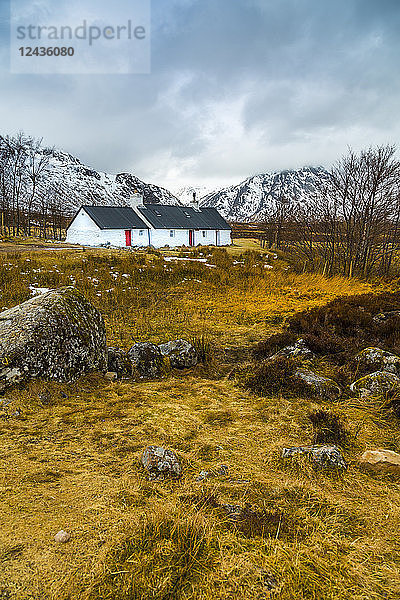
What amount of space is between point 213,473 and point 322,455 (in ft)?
3.93

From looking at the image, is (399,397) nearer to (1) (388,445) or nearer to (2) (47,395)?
(1) (388,445)

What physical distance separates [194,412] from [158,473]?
1714mm

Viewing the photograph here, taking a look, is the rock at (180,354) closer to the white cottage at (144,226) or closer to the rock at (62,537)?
the rock at (62,537)

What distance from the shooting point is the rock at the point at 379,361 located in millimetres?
6016

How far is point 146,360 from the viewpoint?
6.80 meters

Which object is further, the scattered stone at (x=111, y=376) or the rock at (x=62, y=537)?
the scattered stone at (x=111, y=376)

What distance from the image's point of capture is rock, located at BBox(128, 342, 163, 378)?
6717 millimetres

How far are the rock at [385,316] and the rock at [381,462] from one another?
236 inches

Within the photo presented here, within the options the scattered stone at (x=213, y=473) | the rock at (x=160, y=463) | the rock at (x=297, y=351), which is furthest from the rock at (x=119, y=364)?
the scattered stone at (x=213, y=473)

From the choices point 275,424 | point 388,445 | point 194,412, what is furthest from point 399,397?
point 194,412

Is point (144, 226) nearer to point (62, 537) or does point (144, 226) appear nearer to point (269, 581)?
point (62, 537)

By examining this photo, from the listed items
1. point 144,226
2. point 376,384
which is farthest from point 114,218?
Result: point 376,384

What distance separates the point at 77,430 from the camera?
4289 mm

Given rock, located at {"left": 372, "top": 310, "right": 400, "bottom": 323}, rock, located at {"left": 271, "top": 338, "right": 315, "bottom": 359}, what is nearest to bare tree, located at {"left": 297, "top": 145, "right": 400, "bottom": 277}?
rock, located at {"left": 372, "top": 310, "right": 400, "bottom": 323}
